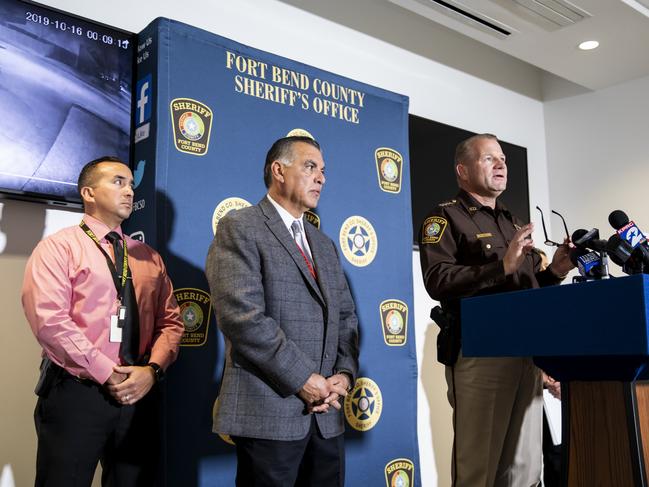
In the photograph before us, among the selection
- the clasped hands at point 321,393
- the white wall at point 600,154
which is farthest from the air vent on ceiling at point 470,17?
the clasped hands at point 321,393

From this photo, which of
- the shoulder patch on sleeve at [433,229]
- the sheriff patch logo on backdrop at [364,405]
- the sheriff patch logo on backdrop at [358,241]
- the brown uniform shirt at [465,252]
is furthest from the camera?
the sheriff patch logo on backdrop at [358,241]

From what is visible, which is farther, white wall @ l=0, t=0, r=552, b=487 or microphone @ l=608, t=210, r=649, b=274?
white wall @ l=0, t=0, r=552, b=487

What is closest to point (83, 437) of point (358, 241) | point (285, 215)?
point (285, 215)

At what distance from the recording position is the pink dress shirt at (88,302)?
1881 mm

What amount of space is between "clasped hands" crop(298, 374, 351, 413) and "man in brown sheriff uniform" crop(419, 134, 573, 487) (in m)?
0.53

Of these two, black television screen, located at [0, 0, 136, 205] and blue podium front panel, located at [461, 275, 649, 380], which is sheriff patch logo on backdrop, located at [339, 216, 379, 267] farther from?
blue podium front panel, located at [461, 275, 649, 380]

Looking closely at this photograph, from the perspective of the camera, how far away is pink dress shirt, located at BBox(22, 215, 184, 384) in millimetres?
1881

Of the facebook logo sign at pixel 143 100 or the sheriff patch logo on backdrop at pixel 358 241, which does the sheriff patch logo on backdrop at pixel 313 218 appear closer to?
the sheriff patch logo on backdrop at pixel 358 241

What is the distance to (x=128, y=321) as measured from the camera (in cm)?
208

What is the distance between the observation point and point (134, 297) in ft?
6.95

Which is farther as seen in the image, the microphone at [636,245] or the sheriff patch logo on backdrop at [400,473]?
the sheriff patch logo on backdrop at [400,473]

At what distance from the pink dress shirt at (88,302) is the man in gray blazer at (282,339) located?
0.37 metres

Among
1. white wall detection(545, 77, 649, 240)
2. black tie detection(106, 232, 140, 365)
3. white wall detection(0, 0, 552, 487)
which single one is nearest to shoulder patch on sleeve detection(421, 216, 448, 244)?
black tie detection(106, 232, 140, 365)

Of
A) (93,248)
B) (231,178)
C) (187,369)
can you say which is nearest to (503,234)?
(231,178)
